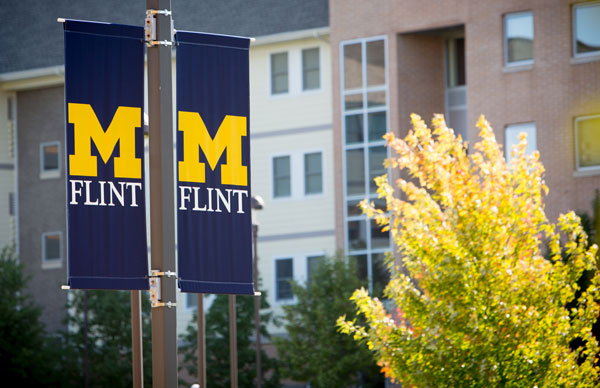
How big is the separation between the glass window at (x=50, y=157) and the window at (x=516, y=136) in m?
24.1

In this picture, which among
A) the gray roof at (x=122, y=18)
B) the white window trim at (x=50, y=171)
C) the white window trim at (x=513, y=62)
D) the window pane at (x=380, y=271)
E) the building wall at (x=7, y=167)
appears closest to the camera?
the white window trim at (x=513, y=62)

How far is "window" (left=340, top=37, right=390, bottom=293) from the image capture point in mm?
45938

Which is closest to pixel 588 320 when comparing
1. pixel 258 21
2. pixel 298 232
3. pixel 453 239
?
Answer: pixel 453 239

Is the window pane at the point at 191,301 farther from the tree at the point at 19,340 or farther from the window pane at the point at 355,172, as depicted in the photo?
the window pane at the point at 355,172

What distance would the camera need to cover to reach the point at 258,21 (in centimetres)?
5306

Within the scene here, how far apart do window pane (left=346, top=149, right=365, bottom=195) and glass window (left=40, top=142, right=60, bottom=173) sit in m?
17.2

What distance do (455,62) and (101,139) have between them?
Result: 38796 mm

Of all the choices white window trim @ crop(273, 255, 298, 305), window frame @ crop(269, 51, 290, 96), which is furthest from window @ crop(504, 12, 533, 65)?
white window trim @ crop(273, 255, 298, 305)

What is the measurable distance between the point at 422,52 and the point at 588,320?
28.6 meters

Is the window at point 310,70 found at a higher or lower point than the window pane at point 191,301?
higher

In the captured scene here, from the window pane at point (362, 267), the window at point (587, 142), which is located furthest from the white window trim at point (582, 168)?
the window pane at point (362, 267)

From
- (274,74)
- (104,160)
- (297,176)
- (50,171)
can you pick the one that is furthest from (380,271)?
(104,160)

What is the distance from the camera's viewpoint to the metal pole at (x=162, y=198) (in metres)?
9.28

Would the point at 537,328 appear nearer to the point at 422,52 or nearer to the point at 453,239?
the point at 453,239
